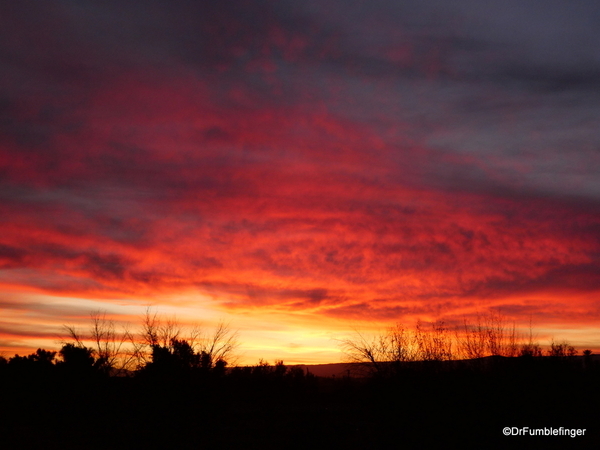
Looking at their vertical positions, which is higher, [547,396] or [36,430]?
[547,396]

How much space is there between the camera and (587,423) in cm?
2028

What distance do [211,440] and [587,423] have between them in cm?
1480

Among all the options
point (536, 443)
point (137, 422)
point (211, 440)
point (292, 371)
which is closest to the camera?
point (536, 443)

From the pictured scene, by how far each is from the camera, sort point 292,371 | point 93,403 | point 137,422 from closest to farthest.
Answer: point 137,422, point 93,403, point 292,371

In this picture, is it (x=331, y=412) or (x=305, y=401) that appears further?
(x=305, y=401)

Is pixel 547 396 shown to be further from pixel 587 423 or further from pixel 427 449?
pixel 427 449

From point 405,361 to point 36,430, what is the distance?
19.2 meters

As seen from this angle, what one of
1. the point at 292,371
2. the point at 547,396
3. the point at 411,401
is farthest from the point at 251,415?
the point at 292,371

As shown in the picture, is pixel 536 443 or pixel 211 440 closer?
pixel 536 443

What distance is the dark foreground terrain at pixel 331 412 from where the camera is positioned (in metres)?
21.0

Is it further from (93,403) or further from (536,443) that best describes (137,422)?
(536,443)

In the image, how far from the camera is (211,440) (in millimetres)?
22672

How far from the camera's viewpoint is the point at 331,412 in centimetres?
2920

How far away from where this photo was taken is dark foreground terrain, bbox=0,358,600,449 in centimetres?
2095
